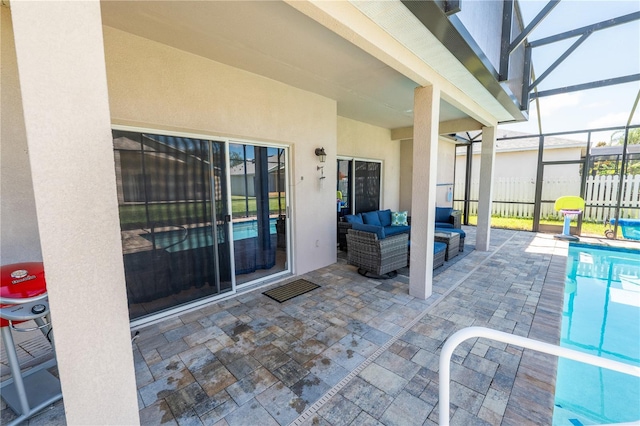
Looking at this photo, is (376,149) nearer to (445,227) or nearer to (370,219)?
(370,219)

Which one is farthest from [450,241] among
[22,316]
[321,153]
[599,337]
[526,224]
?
[22,316]

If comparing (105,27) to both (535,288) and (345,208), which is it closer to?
(345,208)

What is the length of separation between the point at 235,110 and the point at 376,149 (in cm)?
476

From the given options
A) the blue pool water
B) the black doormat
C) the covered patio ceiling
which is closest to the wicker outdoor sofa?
the black doormat

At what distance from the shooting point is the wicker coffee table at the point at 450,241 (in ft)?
17.8

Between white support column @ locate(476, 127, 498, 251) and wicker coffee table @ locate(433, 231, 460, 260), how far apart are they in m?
1.10

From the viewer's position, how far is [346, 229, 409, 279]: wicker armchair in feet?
A: 14.5

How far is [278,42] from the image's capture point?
2.97 metres

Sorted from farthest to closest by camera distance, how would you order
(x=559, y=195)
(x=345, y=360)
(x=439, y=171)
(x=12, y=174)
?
(x=439, y=171), (x=559, y=195), (x=345, y=360), (x=12, y=174)

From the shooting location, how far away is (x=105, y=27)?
2633mm

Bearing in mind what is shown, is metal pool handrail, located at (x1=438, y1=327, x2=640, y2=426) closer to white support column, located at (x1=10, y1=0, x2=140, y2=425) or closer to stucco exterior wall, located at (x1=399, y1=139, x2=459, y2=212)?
white support column, located at (x1=10, y1=0, x2=140, y2=425)

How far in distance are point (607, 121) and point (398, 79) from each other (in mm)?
6936

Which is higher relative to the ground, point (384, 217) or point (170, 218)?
point (170, 218)

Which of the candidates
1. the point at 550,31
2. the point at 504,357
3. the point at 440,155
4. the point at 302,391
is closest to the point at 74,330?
the point at 302,391
